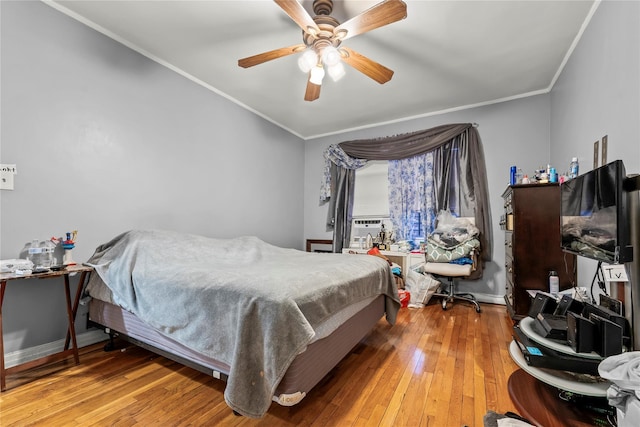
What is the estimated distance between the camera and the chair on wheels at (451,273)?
10.4 feet

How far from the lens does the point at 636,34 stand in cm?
153

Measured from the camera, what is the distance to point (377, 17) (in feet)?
5.78

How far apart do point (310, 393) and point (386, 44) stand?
2885 millimetres

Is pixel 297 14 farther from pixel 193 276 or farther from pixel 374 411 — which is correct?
pixel 374 411

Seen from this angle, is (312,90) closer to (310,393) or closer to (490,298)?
(310,393)

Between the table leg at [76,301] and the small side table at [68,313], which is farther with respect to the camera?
the table leg at [76,301]

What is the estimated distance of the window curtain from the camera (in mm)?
3602

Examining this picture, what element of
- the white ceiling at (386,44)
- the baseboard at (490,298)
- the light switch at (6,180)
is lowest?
the baseboard at (490,298)

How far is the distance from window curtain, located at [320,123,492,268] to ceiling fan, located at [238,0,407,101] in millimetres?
1841

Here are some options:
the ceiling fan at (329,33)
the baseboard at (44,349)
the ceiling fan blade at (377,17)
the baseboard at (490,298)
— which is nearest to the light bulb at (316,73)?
the ceiling fan at (329,33)

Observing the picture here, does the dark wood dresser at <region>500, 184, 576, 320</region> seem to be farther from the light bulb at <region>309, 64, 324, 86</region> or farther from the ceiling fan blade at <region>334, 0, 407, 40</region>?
the light bulb at <region>309, 64, 324, 86</region>

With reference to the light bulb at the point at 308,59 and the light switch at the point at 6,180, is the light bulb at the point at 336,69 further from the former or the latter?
the light switch at the point at 6,180

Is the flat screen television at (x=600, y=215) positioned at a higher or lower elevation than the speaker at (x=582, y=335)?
higher

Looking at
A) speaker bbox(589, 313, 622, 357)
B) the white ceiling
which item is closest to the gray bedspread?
speaker bbox(589, 313, 622, 357)
